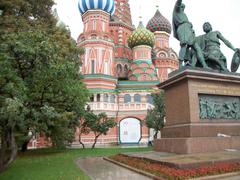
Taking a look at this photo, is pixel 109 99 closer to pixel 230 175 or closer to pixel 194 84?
pixel 194 84

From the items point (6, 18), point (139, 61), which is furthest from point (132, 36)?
point (6, 18)

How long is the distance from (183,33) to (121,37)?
132 ft

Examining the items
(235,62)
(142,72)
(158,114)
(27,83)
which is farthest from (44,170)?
(142,72)

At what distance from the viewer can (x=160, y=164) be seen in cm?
838

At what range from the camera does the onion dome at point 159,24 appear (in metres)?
57.2

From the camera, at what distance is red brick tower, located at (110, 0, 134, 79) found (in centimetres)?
4947

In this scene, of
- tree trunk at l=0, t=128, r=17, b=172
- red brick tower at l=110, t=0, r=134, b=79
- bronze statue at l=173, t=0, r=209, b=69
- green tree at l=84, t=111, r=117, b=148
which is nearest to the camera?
tree trunk at l=0, t=128, r=17, b=172

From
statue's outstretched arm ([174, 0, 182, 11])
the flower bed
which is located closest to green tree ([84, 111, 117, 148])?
statue's outstretched arm ([174, 0, 182, 11])

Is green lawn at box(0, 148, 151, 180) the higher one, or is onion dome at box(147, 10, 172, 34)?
onion dome at box(147, 10, 172, 34)

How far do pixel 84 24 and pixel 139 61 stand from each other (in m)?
10.5

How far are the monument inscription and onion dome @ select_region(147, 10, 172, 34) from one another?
47.4 meters

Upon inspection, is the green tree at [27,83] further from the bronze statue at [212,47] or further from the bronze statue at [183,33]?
the bronze statue at [212,47]

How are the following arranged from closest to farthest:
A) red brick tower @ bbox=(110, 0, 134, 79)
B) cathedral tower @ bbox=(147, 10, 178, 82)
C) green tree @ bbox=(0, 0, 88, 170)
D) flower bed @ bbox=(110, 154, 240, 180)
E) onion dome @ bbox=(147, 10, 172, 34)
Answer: flower bed @ bbox=(110, 154, 240, 180), green tree @ bbox=(0, 0, 88, 170), red brick tower @ bbox=(110, 0, 134, 79), cathedral tower @ bbox=(147, 10, 178, 82), onion dome @ bbox=(147, 10, 172, 34)

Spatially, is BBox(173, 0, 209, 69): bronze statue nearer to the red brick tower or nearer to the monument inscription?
the monument inscription
